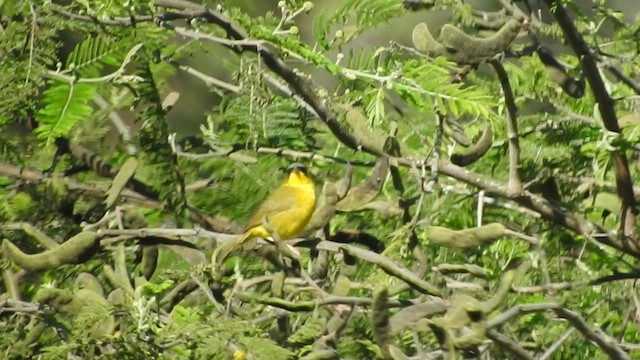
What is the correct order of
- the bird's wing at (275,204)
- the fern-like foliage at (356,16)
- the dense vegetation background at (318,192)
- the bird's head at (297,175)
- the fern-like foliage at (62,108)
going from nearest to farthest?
1. the dense vegetation background at (318,192)
2. the fern-like foliage at (62,108)
3. the fern-like foliage at (356,16)
4. the bird's wing at (275,204)
5. the bird's head at (297,175)

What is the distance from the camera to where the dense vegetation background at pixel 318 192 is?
129cm

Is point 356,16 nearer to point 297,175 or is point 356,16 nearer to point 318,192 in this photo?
point 297,175

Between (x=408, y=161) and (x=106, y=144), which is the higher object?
(x=408, y=161)

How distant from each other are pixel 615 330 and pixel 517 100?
0.47 meters

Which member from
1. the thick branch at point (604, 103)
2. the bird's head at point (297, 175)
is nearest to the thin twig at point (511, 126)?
the thick branch at point (604, 103)

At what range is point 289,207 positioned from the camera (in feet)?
6.47

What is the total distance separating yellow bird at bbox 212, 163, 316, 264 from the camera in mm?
1751

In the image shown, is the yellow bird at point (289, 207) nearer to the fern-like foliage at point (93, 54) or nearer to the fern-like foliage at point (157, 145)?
the fern-like foliage at point (157, 145)

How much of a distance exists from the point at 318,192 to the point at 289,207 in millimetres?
162

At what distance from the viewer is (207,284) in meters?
1.41

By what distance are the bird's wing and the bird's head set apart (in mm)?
15

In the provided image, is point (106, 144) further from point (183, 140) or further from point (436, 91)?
point (436, 91)

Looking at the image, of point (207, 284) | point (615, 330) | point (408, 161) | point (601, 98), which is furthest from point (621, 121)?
point (207, 284)

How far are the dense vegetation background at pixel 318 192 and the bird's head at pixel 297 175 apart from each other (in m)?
0.02
